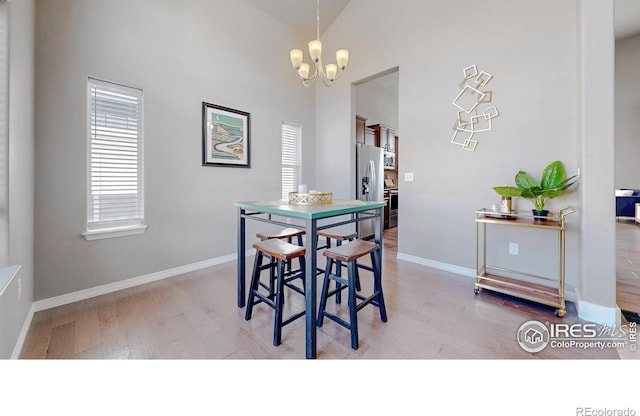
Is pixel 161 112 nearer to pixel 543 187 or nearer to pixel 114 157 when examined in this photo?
pixel 114 157

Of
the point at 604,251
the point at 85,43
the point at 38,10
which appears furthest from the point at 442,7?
the point at 38,10

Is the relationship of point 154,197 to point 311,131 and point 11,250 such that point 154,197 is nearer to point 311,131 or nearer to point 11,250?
point 11,250

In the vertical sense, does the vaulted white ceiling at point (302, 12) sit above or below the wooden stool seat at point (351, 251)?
above

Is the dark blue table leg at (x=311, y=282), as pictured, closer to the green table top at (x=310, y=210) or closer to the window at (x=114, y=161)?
the green table top at (x=310, y=210)

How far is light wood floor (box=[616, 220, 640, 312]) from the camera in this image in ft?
6.93

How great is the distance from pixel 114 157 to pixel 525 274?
4232 mm

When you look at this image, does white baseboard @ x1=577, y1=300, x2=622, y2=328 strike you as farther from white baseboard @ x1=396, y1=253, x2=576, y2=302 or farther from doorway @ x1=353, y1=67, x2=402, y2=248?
doorway @ x1=353, y1=67, x2=402, y2=248

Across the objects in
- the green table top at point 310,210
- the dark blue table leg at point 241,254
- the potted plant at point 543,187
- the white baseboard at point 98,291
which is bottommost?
the white baseboard at point 98,291

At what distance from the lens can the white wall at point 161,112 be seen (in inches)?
84.4

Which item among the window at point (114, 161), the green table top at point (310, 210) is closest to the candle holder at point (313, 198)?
the green table top at point (310, 210)

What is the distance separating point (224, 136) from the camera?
3264 millimetres

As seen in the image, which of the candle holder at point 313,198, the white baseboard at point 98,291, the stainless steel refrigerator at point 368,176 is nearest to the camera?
the white baseboard at point 98,291

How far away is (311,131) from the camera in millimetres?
4438

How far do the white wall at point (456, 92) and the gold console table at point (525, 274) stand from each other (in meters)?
0.13
